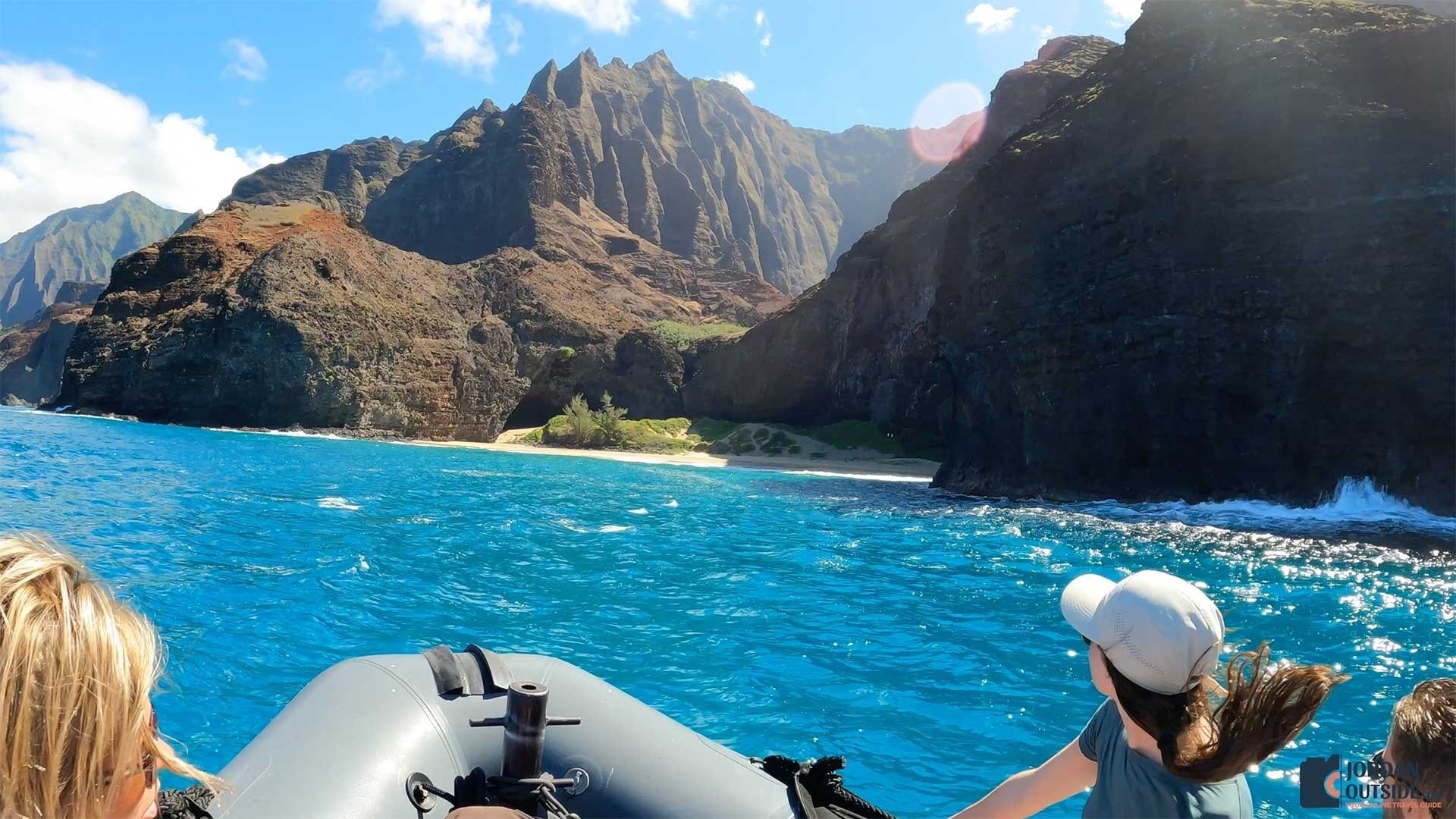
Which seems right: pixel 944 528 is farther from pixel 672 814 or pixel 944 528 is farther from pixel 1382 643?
pixel 672 814

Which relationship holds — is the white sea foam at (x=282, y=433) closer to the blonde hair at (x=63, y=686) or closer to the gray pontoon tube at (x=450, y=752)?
the gray pontoon tube at (x=450, y=752)

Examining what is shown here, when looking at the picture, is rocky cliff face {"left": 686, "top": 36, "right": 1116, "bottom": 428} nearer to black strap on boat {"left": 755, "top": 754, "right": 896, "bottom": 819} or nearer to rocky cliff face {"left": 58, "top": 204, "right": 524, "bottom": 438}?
rocky cliff face {"left": 58, "top": 204, "right": 524, "bottom": 438}

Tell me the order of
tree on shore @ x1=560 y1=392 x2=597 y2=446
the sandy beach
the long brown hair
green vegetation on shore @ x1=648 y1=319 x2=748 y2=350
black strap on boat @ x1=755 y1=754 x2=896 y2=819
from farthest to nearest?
green vegetation on shore @ x1=648 y1=319 x2=748 y2=350, tree on shore @ x1=560 y1=392 x2=597 y2=446, the sandy beach, black strap on boat @ x1=755 y1=754 x2=896 y2=819, the long brown hair

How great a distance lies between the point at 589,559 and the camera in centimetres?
1091

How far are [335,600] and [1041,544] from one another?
1145cm

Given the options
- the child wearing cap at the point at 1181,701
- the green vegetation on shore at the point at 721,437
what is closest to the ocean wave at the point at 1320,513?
the child wearing cap at the point at 1181,701

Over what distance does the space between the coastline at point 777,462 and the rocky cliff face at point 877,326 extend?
→ 198 inches

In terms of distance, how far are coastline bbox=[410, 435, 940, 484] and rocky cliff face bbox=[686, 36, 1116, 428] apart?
5030 mm

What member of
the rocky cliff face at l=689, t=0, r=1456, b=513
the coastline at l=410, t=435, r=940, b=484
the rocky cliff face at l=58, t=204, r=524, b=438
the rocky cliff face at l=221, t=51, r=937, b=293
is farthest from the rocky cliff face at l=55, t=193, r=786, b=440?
the rocky cliff face at l=689, t=0, r=1456, b=513

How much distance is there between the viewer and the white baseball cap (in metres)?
1.85

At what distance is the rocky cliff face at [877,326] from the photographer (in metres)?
42.6

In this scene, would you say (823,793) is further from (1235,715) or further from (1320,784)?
(1320,784)

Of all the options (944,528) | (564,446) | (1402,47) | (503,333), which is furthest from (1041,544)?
(503,333)

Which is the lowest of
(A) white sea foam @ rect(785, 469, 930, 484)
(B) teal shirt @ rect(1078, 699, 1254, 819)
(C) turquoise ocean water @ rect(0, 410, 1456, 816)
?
(C) turquoise ocean water @ rect(0, 410, 1456, 816)
